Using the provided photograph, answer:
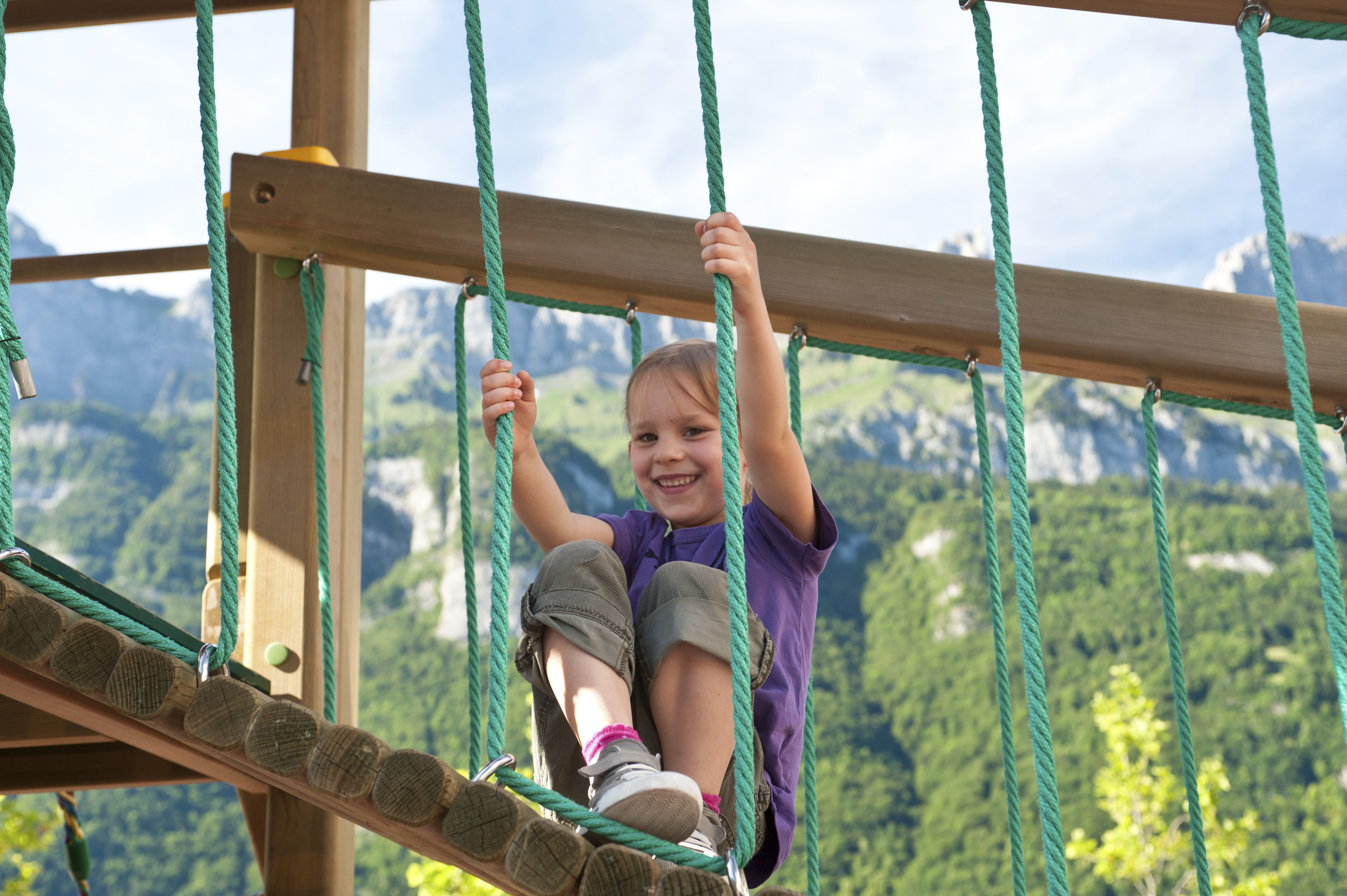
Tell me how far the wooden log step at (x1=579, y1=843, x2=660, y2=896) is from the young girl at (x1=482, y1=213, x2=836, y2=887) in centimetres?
9

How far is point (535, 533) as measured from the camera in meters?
1.80

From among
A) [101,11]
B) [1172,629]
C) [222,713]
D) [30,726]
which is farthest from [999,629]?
[101,11]

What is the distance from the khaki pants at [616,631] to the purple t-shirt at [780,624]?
75 millimetres

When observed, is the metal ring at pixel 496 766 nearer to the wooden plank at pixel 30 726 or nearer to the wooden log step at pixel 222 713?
the wooden log step at pixel 222 713

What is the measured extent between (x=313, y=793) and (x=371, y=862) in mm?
27102

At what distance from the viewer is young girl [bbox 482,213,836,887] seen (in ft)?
4.00

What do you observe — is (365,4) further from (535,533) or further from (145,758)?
(145,758)

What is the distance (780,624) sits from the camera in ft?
4.99

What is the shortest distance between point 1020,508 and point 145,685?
32.0 inches

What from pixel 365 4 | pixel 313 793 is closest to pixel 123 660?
pixel 313 793

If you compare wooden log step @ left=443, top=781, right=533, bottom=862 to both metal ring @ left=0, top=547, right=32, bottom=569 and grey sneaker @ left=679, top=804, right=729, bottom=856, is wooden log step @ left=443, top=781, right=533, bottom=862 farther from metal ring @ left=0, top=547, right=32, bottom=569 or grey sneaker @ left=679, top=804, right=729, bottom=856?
metal ring @ left=0, top=547, right=32, bottom=569

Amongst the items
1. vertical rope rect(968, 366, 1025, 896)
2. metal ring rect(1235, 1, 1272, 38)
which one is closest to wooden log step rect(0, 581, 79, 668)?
vertical rope rect(968, 366, 1025, 896)

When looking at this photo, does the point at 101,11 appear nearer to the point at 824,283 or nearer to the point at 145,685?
the point at 824,283

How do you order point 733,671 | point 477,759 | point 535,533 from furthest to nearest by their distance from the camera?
point 535,533 < point 477,759 < point 733,671
